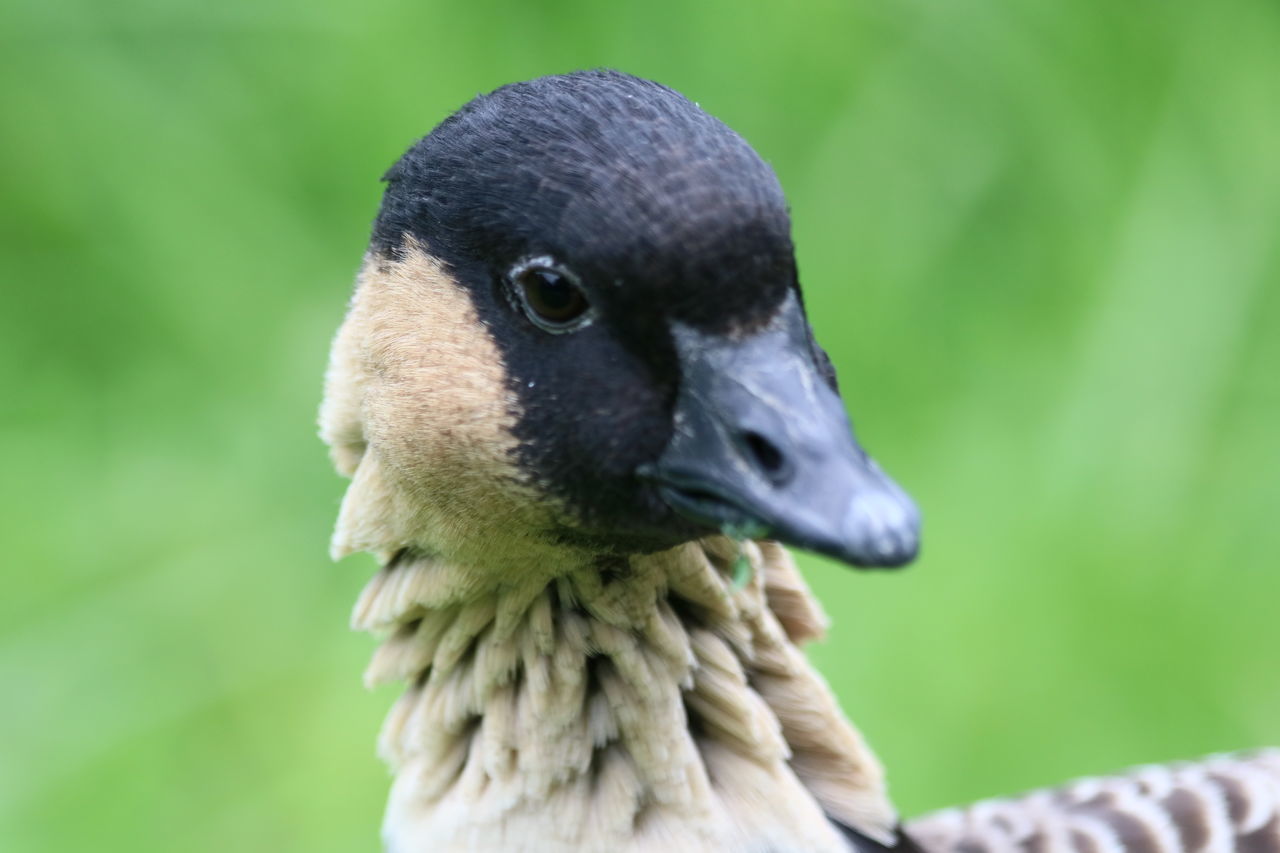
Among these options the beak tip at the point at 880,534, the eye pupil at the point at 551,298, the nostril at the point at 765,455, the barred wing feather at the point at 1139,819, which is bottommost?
the barred wing feather at the point at 1139,819

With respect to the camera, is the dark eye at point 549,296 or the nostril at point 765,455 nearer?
the nostril at point 765,455

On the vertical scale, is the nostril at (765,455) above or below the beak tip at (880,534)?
above

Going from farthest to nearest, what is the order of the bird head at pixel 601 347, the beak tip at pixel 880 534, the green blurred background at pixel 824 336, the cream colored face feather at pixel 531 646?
the green blurred background at pixel 824 336 → the cream colored face feather at pixel 531 646 → the bird head at pixel 601 347 → the beak tip at pixel 880 534

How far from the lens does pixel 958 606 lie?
3691 mm

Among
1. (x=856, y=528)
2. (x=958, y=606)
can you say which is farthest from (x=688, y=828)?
(x=958, y=606)

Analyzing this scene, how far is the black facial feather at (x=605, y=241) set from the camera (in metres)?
1.52

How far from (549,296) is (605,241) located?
114mm

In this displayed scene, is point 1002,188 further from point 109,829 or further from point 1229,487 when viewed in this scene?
point 109,829

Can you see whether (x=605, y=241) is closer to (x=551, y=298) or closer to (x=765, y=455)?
(x=551, y=298)

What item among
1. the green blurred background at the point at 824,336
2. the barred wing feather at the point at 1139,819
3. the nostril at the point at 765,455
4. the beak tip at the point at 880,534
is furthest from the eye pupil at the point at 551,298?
the green blurred background at the point at 824,336

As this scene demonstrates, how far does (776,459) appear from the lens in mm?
1489

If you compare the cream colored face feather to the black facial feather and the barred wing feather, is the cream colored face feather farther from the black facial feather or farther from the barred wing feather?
the barred wing feather

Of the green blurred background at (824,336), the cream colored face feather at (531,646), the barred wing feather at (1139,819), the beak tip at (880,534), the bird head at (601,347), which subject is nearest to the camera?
the beak tip at (880,534)

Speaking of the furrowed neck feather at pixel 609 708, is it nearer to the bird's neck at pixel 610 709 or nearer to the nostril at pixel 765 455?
the bird's neck at pixel 610 709
